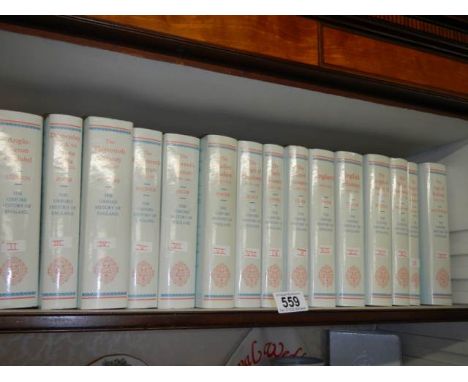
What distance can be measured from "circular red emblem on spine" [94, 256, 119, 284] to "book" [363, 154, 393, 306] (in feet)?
1.57

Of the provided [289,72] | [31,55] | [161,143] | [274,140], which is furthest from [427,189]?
[31,55]

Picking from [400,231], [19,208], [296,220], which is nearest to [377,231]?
[400,231]

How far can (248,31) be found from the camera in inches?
30.8

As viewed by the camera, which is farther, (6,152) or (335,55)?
(335,55)

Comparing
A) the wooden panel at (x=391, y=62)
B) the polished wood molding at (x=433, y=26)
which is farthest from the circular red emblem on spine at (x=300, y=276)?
the polished wood molding at (x=433, y=26)

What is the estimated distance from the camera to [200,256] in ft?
2.78

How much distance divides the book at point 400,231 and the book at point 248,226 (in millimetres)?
290

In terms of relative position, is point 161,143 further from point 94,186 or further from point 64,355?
point 64,355

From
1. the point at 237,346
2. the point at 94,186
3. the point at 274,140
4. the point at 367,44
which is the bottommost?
the point at 237,346

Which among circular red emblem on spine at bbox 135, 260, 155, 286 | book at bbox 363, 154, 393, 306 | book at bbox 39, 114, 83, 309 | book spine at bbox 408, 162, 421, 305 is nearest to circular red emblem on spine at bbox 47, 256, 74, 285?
book at bbox 39, 114, 83, 309

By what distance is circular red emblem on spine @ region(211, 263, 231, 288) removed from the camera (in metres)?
0.83

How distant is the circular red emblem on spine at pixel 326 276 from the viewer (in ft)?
3.01

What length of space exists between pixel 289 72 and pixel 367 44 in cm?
17

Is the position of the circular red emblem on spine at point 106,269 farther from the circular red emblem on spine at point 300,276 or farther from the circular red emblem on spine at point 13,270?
the circular red emblem on spine at point 300,276
